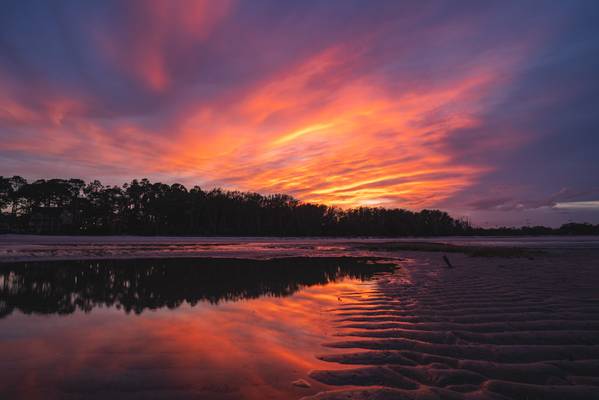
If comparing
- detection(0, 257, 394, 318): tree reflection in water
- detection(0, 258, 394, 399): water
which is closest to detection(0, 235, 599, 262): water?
detection(0, 257, 394, 318): tree reflection in water

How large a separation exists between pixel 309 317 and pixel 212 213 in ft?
297

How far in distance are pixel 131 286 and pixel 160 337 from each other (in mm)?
6295

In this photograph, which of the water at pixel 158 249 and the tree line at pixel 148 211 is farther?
the tree line at pixel 148 211

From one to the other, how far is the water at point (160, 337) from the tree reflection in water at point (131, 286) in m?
0.03

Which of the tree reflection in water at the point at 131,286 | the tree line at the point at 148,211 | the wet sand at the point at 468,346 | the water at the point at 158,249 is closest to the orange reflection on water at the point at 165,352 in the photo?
the wet sand at the point at 468,346

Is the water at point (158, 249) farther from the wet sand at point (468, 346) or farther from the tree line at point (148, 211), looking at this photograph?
the tree line at point (148, 211)

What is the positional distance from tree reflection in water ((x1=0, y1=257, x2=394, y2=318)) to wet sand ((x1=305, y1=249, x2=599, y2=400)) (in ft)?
11.8

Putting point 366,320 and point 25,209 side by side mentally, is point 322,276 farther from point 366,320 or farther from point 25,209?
point 25,209

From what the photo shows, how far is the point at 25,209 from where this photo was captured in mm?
84500

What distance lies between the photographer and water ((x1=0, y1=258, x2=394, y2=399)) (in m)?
4.15

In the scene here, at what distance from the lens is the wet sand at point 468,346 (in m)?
4.07

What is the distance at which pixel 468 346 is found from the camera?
552 cm

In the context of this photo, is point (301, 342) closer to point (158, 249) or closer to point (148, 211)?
point (158, 249)

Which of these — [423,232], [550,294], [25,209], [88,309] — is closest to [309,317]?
[88,309]
